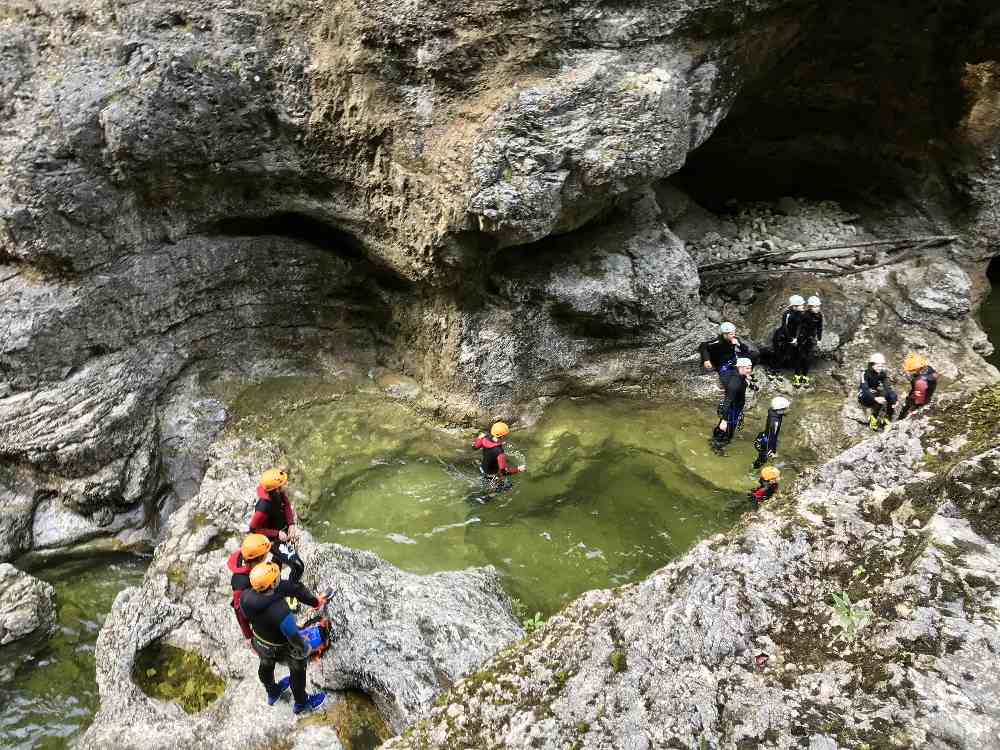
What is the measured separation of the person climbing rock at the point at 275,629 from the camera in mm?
5586

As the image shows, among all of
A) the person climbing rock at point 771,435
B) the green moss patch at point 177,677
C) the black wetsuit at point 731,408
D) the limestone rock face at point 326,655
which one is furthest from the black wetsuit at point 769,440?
the green moss patch at point 177,677

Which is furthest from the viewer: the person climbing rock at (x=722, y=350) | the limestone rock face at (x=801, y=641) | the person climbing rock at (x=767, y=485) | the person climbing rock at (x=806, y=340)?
the person climbing rock at (x=806, y=340)

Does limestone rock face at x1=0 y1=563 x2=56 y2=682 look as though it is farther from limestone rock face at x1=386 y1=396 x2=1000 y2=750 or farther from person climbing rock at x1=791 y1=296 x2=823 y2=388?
person climbing rock at x1=791 y1=296 x2=823 y2=388

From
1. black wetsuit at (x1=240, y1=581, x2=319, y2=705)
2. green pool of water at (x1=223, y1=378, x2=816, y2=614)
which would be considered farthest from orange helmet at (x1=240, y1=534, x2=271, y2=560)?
green pool of water at (x1=223, y1=378, x2=816, y2=614)

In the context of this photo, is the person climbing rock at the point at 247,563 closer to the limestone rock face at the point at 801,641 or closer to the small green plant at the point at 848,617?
the limestone rock face at the point at 801,641

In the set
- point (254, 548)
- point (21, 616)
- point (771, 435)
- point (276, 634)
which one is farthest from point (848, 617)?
point (21, 616)

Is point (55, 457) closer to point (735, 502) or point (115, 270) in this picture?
point (115, 270)

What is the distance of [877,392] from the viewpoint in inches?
403

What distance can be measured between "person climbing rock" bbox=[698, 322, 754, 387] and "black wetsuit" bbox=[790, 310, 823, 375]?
980mm

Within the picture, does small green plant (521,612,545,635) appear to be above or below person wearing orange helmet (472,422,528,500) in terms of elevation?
below

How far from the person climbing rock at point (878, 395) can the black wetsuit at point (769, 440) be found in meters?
1.80

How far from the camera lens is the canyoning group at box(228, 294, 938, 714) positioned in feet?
18.7

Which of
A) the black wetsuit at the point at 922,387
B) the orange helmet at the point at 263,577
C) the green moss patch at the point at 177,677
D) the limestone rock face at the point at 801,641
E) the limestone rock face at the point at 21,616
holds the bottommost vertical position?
the limestone rock face at the point at 21,616

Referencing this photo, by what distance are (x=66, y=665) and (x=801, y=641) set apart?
979 centimetres
